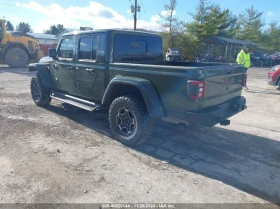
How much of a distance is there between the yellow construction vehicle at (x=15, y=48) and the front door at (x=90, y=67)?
13523mm

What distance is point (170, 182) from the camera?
302 centimetres

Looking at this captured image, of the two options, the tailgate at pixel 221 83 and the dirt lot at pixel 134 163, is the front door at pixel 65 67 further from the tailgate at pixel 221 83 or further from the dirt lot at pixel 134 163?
the tailgate at pixel 221 83

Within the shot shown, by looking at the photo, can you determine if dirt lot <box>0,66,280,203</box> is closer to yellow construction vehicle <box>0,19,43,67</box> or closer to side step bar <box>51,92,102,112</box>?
side step bar <box>51,92,102,112</box>

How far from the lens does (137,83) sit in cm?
361

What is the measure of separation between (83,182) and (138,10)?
25.6 m

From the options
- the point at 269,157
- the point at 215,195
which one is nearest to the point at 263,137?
the point at 269,157

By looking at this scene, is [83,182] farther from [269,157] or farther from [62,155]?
[269,157]

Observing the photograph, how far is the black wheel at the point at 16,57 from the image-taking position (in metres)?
15.8

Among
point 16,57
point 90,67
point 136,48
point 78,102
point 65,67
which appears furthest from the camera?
point 16,57

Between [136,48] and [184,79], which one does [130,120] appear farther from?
[136,48]

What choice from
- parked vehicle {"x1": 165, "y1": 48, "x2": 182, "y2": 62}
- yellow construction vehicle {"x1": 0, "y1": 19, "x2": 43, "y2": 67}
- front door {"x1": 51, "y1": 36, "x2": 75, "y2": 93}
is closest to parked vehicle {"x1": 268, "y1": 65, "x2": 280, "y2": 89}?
parked vehicle {"x1": 165, "y1": 48, "x2": 182, "y2": 62}

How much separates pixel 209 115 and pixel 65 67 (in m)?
3.52

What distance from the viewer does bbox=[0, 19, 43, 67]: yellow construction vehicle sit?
15469 millimetres

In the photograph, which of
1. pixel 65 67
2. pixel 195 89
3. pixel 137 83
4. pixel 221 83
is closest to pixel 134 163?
pixel 137 83
